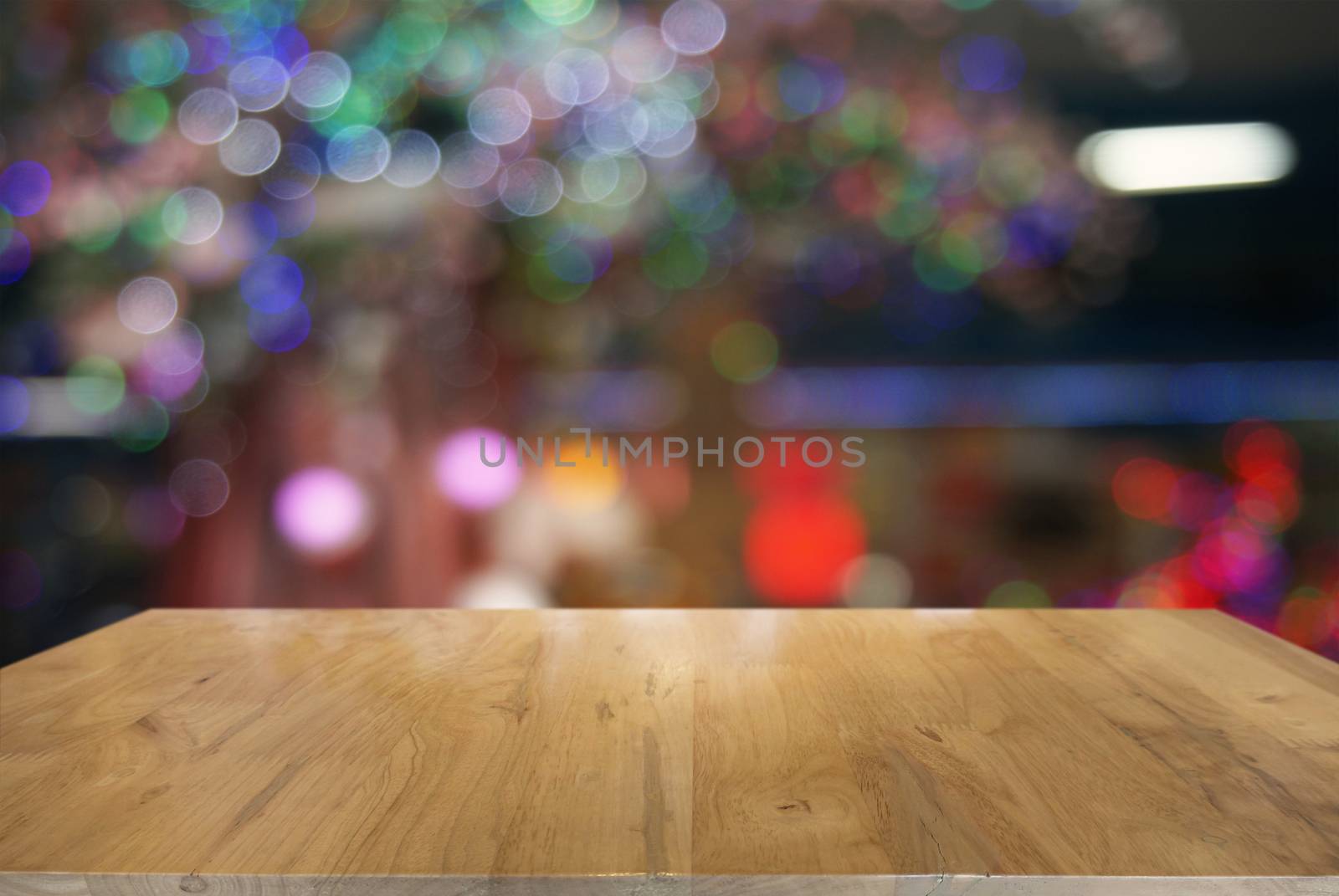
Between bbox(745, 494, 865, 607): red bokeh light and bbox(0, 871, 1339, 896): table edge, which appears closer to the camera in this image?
bbox(0, 871, 1339, 896): table edge

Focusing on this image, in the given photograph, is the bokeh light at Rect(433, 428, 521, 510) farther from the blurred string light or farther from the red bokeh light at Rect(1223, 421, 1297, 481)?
the red bokeh light at Rect(1223, 421, 1297, 481)

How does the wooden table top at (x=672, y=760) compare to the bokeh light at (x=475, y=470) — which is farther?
the bokeh light at (x=475, y=470)

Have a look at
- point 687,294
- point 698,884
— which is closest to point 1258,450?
point 687,294

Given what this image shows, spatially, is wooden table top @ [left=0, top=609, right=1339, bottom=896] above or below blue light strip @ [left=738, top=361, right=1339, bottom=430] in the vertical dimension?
below

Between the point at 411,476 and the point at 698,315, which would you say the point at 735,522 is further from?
the point at 411,476

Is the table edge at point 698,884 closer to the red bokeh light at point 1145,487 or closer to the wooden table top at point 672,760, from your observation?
the wooden table top at point 672,760

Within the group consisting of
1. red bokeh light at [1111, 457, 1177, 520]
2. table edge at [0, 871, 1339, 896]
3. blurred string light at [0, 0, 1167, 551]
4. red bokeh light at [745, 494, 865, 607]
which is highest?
blurred string light at [0, 0, 1167, 551]

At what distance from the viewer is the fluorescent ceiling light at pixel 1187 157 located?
201 cm

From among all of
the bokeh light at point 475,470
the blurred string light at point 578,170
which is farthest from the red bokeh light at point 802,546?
the bokeh light at point 475,470

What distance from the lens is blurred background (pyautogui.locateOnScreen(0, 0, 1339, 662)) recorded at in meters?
2.01

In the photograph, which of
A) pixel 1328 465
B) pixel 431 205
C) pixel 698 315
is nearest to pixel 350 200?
pixel 431 205

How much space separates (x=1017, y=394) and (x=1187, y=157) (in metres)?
0.55

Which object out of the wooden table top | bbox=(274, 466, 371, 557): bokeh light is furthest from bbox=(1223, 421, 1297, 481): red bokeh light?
bbox=(274, 466, 371, 557): bokeh light

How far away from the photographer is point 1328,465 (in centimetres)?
206
